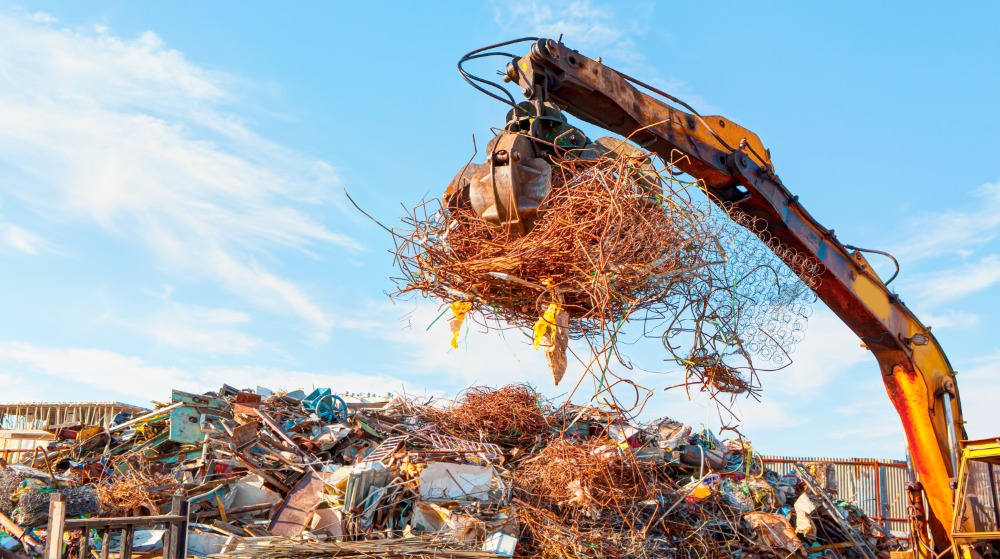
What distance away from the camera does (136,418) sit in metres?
11.4

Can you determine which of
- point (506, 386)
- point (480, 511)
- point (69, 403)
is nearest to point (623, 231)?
point (480, 511)

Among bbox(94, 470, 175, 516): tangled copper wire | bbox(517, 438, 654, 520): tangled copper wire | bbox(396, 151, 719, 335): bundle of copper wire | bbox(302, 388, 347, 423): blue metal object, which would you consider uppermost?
bbox(396, 151, 719, 335): bundle of copper wire

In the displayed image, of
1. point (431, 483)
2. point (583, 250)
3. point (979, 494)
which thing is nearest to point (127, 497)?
point (431, 483)

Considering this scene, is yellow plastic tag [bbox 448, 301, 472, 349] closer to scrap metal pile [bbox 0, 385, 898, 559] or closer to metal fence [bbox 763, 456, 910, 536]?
scrap metal pile [bbox 0, 385, 898, 559]

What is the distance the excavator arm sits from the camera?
5.14m

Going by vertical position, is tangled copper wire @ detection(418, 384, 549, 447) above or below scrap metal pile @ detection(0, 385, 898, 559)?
above

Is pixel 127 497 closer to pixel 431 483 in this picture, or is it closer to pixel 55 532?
pixel 431 483

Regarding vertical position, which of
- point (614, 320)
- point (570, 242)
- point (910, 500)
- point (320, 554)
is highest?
point (570, 242)

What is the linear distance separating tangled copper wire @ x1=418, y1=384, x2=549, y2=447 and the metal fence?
6576 millimetres

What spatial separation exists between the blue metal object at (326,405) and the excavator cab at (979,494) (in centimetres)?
692

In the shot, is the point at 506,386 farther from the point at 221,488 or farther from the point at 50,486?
the point at 50,486

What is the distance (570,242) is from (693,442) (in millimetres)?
7436

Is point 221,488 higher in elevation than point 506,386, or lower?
lower

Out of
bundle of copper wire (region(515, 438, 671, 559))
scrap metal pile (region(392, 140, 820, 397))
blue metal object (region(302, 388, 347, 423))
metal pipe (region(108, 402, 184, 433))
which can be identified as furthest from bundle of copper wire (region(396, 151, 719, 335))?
metal pipe (region(108, 402, 184, 433))
